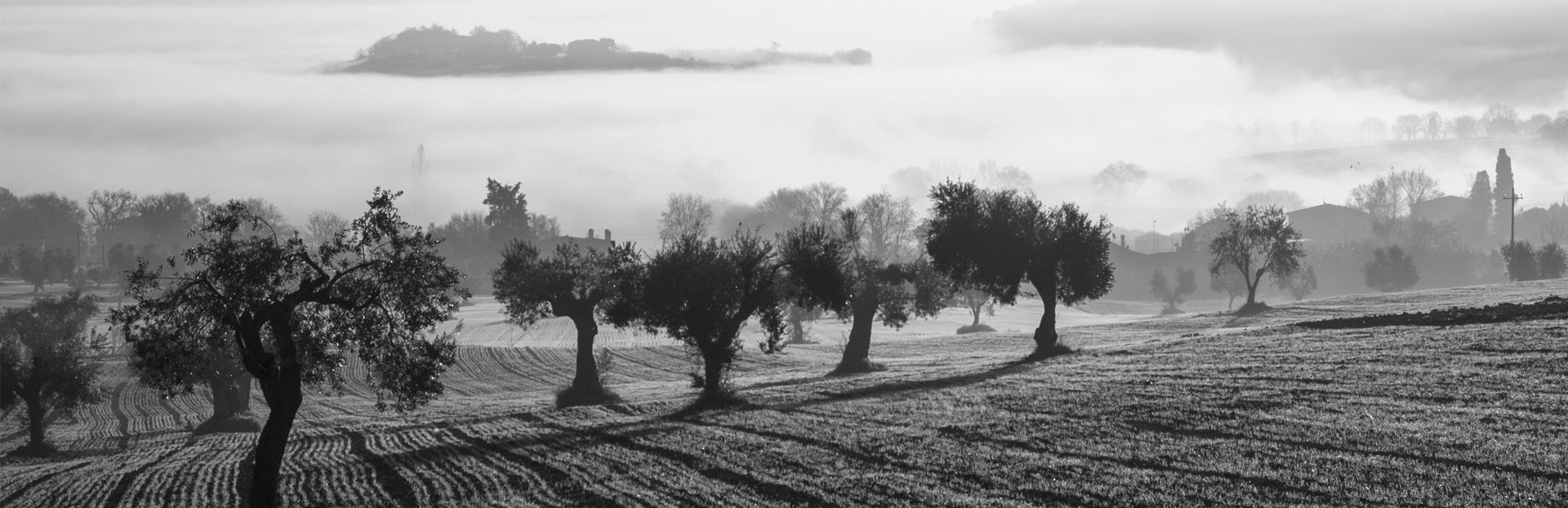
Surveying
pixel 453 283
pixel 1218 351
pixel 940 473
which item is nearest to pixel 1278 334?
pixel 1218 351

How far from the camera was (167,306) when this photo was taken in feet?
112

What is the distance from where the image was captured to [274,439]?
3469 centimetres

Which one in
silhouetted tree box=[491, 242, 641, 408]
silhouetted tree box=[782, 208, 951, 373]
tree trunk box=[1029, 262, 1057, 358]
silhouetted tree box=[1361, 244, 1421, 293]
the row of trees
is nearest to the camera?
the row of trees

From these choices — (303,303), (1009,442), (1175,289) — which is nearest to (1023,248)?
(1009,442)

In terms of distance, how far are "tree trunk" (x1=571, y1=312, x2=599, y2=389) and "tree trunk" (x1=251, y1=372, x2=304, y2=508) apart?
30114 mm

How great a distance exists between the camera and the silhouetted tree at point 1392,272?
172 meters

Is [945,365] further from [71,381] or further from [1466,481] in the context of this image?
[71,381]

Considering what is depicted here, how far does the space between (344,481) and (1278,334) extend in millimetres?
45983

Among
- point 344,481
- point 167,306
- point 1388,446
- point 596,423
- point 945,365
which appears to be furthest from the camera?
point 945,365

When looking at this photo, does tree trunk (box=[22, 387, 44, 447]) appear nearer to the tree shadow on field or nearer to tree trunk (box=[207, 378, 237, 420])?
tree trunk (box=[207, 378, 237, 420])

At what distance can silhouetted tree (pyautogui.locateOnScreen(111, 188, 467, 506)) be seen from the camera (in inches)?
1346

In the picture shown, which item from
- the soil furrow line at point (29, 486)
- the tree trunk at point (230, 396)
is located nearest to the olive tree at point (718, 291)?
the soil furrow line at point (29, 486)

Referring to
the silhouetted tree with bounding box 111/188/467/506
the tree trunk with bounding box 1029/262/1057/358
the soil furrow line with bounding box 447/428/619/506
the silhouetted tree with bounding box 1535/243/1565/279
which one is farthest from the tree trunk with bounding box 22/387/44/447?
A: the silhouetted tree with bounding box 1535/243/1565/279

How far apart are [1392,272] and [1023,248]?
123 m
